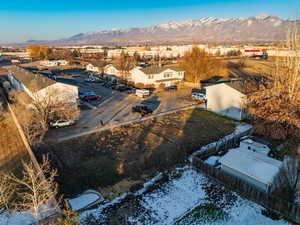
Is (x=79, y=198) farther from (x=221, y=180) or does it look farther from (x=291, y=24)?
(x=291, y=24)

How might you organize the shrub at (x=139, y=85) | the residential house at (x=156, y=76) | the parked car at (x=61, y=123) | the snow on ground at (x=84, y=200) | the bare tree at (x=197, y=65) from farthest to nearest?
1. the bare tree at (x=197, y=65)
2. the shrub at (x=139, y=85)
3. the residential house at (x=156, y=76)
4. the parked car at (x=61, y=123)
5. the snow on ground at (x=84, y=200)

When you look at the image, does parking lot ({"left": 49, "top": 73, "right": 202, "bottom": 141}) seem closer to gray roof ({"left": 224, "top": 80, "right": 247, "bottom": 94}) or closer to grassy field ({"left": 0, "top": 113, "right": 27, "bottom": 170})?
grassy field ({"left": 0, "top": 113, "right": 27, "bottom": 170})

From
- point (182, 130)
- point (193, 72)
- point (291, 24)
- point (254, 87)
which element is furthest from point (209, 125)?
point (193, 72)

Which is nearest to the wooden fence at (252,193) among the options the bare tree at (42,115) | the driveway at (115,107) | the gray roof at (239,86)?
the driveway at (115,107)

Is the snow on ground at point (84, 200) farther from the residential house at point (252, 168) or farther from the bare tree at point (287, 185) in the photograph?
the bare tree at point (287, 185)

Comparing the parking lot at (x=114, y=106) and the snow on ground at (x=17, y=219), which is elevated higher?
the parking lot at (x=114, y=106)

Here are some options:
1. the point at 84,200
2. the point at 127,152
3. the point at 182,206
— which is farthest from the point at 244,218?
the point at 127,152

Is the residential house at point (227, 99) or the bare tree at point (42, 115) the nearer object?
the bare tree at point (42, 115)
